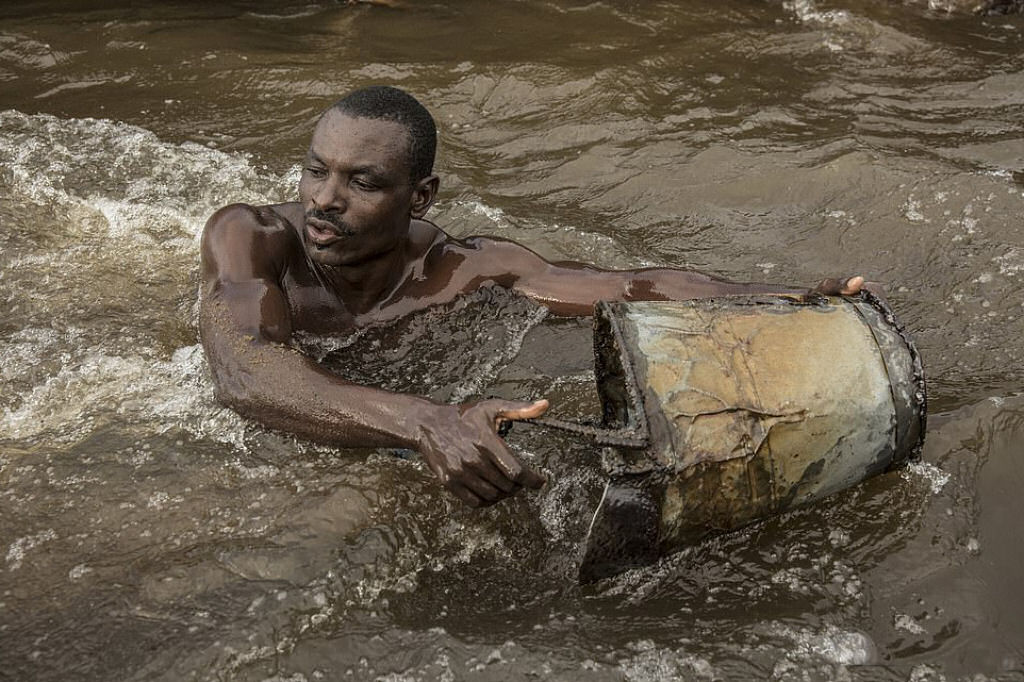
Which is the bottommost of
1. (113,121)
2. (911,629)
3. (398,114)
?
(911,629)

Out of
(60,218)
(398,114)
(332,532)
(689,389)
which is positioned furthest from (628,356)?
(60,218)

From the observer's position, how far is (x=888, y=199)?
467cm

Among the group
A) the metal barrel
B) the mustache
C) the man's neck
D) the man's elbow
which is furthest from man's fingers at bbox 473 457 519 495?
the man's neck

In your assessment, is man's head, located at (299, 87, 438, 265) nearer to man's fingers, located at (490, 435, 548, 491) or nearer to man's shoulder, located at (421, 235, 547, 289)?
man's shoulder, located at (421, 235, 547, 289)

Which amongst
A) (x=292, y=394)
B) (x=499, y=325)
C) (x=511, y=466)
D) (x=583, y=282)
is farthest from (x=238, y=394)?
(x=583, y=282)

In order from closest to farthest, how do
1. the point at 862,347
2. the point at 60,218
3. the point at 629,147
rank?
the point at 862,347 → the point at 60,218 → the point at 629,147

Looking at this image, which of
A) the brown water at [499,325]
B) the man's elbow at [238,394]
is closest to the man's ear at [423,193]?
the brown water at [499,325]

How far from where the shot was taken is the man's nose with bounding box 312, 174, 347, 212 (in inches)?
125

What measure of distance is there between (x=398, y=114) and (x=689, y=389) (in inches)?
55.1

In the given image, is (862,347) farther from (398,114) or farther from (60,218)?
(60,218)

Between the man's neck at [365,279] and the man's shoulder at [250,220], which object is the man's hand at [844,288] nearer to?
the man's neck at [365,279]

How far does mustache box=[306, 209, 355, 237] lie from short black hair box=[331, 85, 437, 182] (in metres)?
0.29

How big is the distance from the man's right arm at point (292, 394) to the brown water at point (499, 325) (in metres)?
0.28

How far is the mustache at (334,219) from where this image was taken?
10.5ft
